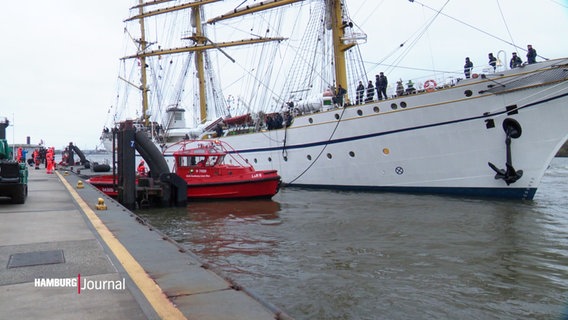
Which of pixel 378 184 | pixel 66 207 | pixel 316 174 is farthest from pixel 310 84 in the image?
pixel 66 207

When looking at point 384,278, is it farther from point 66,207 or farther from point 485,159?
point 485,159

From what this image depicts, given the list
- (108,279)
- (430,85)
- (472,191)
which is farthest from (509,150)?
(108,279)

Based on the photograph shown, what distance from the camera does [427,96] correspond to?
17531 millimetres

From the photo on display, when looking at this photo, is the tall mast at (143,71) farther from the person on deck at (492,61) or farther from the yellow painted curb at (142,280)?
the yellow painted curb at (142,280)

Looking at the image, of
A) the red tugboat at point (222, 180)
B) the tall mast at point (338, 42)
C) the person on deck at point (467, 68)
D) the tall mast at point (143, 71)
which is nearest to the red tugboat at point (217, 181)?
the red tugboat at point (222, 180)

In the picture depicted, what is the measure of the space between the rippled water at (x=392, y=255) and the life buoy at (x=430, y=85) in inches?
194

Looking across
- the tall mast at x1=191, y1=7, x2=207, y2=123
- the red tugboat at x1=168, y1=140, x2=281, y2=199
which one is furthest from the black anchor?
the tall mast at x1=191, y1=7, x2=207, y2=123

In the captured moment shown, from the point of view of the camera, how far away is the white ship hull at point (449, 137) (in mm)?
15891

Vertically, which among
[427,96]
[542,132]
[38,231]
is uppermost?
[427,96]

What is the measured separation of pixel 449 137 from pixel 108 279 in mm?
15685

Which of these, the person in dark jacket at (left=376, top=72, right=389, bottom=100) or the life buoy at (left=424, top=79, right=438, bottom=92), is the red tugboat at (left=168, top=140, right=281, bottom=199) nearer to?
the person in dark jacket at (left=376, top=72, right=389, bottom=100)

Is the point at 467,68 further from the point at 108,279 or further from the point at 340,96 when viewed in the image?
the point at 108,279

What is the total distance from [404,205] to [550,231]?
532cm

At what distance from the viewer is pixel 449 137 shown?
683 inches
